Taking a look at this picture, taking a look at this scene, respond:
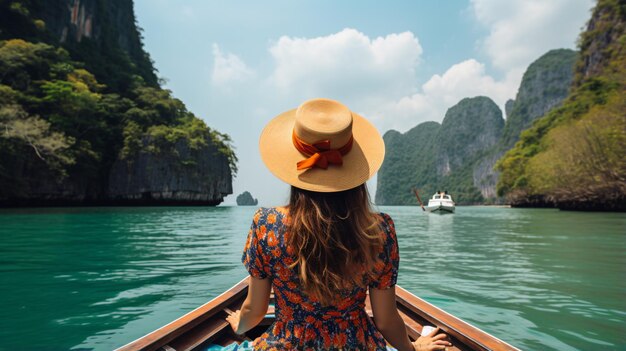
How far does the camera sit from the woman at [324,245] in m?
1.32

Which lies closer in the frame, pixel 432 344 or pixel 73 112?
pixel 432 344

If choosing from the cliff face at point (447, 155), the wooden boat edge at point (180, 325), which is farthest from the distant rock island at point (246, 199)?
the wooden boat edge at point (180, 325)

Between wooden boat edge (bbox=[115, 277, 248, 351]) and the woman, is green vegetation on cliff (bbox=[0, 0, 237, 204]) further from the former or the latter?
the woman

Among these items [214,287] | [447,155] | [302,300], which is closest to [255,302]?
[302,300]

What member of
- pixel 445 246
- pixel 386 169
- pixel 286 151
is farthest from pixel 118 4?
pixel 386 169

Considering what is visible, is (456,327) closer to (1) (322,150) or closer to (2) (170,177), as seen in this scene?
(1) (322,150)

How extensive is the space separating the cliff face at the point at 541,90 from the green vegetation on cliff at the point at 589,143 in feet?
156

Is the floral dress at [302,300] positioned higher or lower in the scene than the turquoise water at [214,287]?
higher

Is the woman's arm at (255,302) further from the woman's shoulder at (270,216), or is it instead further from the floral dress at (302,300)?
the woman's shoulder at (270,216)

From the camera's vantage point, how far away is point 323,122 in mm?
1353

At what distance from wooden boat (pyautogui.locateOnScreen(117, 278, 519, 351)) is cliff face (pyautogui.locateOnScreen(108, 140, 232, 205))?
36563 mm

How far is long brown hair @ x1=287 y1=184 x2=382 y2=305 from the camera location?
1.30 meters

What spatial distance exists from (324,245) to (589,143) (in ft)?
107

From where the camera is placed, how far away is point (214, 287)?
18.4 ft
